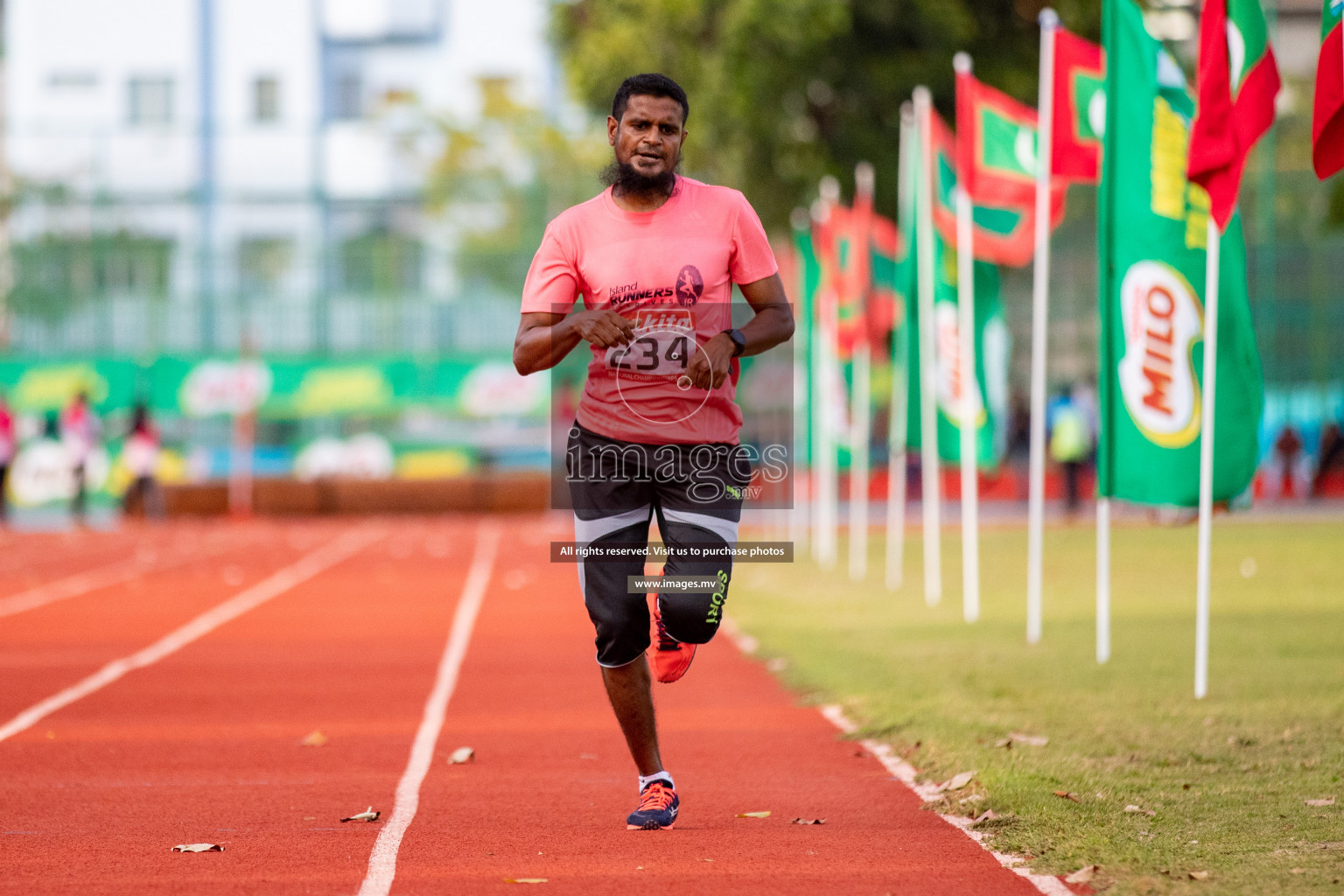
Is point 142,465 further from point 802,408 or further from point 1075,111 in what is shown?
point 1075,111

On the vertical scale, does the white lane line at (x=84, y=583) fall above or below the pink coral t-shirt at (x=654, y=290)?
below

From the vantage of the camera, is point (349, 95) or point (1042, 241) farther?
point (349, 95)

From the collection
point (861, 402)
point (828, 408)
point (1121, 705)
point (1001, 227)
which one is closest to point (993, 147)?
point (1001, 227)

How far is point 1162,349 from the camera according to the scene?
9484 millimetres

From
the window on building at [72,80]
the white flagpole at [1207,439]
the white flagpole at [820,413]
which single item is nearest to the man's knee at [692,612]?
the white flagpole at [1207,439]

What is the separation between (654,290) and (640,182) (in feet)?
1.14

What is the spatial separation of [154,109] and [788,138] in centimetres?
3619

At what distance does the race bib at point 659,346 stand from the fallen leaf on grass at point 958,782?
79.2 inches

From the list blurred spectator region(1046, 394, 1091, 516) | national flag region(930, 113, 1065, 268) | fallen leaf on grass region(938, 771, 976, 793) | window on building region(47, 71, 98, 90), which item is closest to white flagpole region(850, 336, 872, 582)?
national flag region(930, 113, 1065, 268)

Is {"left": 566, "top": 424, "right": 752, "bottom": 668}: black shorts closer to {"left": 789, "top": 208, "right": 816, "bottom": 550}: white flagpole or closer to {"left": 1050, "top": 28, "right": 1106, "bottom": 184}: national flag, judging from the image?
{"left": 1050, "top": 28, "right": 1106, "bottom": 184}: national flag

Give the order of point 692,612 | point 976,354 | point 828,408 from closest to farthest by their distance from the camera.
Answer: point 692,612 < point 976,354 < point 828,408

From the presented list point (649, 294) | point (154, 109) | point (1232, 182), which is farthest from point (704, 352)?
point (154, 109)

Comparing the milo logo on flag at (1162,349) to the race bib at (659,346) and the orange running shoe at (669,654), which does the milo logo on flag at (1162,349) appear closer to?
the orange running shoe at (669,654)

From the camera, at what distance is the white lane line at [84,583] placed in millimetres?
16103
